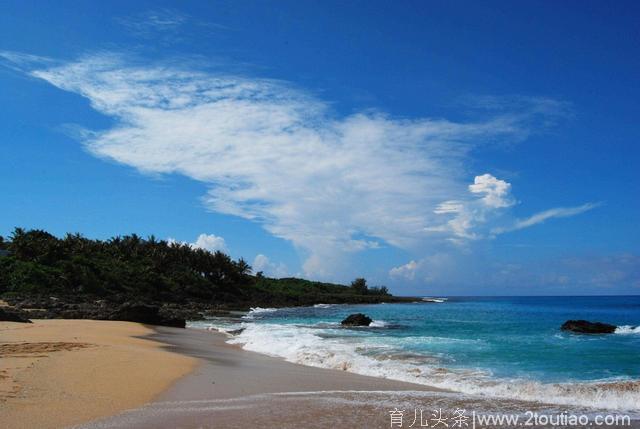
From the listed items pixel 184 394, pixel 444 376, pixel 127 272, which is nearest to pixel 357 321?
pixel 444 376

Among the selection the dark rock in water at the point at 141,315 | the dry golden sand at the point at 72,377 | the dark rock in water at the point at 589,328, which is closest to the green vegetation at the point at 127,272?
the dark rock in water at the point at 141,315

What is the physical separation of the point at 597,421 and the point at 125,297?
49766mm

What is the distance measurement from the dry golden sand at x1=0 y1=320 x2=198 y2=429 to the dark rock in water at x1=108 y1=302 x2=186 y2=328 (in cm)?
1154

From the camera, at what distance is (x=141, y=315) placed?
27.6 meters

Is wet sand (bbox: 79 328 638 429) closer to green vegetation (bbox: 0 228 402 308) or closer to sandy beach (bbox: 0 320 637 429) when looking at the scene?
sandy beach (bbox: 0 320 637 429)

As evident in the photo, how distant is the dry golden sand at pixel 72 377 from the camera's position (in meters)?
7.02

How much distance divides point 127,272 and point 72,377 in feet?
178

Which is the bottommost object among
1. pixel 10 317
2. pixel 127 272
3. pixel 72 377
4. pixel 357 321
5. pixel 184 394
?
pixel 357 321

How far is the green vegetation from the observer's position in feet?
156

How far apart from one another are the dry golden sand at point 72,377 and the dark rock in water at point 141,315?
1154 centimetres

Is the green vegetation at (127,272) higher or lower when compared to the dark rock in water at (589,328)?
higher

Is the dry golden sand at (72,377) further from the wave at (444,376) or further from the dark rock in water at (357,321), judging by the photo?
the dark rock in water at (357,321)

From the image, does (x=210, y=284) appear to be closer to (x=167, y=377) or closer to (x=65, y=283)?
(x=65, y=283)

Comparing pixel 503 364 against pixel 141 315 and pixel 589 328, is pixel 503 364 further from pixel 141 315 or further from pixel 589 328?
pixel 141 315
